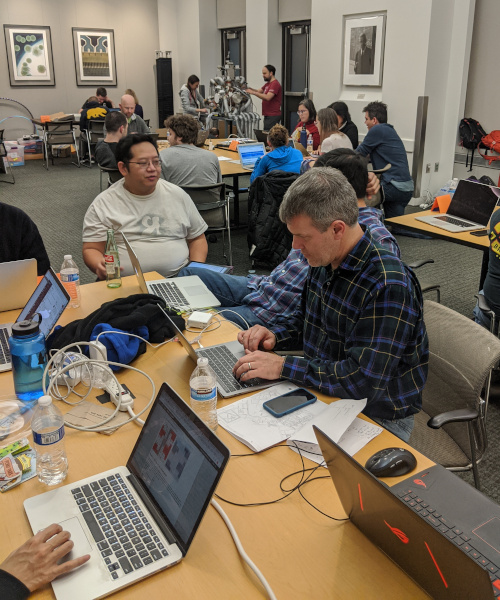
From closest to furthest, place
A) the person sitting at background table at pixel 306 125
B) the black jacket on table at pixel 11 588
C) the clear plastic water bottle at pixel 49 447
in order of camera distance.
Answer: the black jacket on table at pixel 11 588 → the clear plastic water bottle at pixel 49 447 → the person sitting at background table at pixel 306 125

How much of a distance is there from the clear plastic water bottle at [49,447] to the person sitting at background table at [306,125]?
602 centimetres

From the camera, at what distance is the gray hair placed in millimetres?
1610

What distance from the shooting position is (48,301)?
2088 millimetres

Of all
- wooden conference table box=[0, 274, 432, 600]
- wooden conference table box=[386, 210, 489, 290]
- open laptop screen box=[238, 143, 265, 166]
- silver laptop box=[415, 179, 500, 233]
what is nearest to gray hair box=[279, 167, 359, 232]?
wooden conference table box=[0, 274, 432, 600]

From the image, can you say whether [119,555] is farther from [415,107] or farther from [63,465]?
[415,107]

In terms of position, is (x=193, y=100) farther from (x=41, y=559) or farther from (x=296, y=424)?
(x=41, y=559)

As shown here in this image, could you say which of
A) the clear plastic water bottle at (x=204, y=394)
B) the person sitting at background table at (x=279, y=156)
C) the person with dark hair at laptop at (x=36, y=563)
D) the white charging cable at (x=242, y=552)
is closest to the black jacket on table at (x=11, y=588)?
the person with dark hair at laptop at (x=36, y=563)

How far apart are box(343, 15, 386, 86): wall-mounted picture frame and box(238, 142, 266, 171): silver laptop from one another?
7.10 feet

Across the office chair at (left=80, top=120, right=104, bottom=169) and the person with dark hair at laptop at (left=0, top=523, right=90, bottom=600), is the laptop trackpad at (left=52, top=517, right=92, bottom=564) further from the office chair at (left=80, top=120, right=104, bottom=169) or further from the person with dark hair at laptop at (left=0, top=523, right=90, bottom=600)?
the office chair at (left=80, top=120, right=104, bottom=169)

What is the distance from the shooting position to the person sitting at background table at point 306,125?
22.4ft

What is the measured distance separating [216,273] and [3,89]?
1032cm

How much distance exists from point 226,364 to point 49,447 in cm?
68

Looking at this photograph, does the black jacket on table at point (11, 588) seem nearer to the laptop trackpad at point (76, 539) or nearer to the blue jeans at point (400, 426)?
the laptop trackpad at point (76, 539)

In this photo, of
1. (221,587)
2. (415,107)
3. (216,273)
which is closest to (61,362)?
(221,587)
